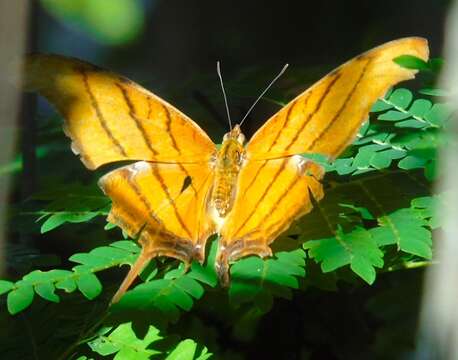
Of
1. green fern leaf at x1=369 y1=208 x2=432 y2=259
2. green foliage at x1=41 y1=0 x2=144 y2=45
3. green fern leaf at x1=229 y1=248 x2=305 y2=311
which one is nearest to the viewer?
green fern leaf at x1=229 y1=248 x2=305 y2=311

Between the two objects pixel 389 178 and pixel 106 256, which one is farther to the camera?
pixel 389 178

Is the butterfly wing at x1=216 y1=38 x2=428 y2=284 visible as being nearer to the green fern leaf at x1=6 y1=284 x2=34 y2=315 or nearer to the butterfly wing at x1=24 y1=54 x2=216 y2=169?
the butterfly wing at x1=24 y1=54 x2=216 y2=169

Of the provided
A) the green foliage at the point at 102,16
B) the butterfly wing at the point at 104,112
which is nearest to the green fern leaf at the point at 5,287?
the butterfly wing at the point at 104,112


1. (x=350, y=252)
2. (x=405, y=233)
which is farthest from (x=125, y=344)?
(x=405, y=233)

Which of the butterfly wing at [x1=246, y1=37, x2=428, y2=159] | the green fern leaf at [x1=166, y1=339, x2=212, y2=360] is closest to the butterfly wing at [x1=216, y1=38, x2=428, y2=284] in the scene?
the butterfly wing at [x1=246, y1=37, x2=428, y2=159]

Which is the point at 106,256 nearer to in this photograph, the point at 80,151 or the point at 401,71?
the point at 80,151

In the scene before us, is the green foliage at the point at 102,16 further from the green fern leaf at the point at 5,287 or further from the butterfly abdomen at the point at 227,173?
the green fern leaf at the point at 5,287

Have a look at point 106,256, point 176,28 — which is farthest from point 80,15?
point 106,256
